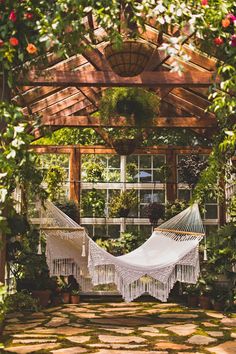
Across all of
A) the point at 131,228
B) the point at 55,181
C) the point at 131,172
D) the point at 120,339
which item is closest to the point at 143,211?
the point at 131,228

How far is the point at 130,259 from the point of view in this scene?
4273mm

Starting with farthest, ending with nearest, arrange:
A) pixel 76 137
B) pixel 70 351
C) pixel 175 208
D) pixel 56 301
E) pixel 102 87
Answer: pixel 76 137
pixel 175 208
pixel 56 301
pixel 102 87
pixel 70 351

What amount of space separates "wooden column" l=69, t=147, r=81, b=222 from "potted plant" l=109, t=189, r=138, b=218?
47 centimetres

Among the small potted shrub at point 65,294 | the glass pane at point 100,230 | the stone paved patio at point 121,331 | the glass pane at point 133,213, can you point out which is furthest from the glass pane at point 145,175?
the stone paved patio at point 121,331

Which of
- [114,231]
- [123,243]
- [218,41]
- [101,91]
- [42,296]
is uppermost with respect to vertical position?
[101,91]

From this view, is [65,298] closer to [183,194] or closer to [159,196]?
[159,196]

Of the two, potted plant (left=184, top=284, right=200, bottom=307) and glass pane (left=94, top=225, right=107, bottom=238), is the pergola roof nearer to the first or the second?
glass pane (left=94, top=225, right=107, bottom=238)

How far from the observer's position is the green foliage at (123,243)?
231 inches

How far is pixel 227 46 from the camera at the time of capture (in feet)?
7.93

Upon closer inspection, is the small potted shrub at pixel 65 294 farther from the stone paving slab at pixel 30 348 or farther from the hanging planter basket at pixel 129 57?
the hanging planter basket at pixel 129 57

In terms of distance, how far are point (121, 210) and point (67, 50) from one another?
3.82 m

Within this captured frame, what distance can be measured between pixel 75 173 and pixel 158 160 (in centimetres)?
112

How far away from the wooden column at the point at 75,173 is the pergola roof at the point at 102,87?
0.59 m

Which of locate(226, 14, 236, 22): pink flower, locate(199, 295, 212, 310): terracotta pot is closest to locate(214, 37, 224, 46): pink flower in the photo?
locate(226, 14, 236, 22): pink flower
